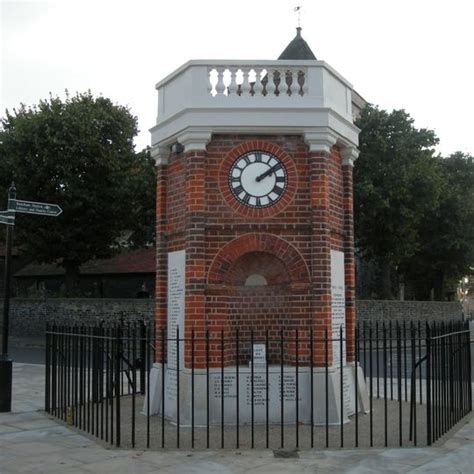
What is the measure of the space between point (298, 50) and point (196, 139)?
15821 millimetres

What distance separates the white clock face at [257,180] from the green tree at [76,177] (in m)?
19.1

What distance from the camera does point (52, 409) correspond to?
35.0 ft

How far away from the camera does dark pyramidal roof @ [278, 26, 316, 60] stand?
23984mm

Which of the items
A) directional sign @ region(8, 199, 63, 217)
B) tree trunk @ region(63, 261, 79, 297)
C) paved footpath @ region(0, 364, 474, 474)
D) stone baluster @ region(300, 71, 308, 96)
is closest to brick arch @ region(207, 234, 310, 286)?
stone baluster @ region(300, 71, 308, 96)

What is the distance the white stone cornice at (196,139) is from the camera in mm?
9914

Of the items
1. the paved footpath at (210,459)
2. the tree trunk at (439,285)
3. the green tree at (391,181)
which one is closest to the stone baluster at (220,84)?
the paved footpath at (210,459)

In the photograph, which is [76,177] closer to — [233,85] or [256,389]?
[233,85]

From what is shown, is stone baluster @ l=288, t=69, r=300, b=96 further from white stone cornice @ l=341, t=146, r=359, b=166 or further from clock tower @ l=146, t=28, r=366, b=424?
white stone cornice @ l=341, t=146, r=359, b=166

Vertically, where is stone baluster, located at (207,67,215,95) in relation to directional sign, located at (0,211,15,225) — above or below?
above

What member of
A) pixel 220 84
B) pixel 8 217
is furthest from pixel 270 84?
pixel 8 217

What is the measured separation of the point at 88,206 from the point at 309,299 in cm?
2045

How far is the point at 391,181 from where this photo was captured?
28.5 metres

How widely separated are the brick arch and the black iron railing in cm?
88

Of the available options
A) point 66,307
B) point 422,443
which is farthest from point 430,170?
point 422,443
